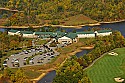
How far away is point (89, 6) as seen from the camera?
421ft

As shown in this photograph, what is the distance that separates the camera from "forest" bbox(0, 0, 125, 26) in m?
115

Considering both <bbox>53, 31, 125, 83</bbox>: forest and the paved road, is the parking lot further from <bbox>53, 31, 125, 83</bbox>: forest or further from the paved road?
<bbox>53, 31, 125, 83</bbox>: forest

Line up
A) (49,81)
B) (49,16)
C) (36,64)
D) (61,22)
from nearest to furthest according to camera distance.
→ 1. (49,81)
2. (36,64)
3. (61,22)
4. (49,16)

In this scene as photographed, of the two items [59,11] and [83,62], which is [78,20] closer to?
[59,11]

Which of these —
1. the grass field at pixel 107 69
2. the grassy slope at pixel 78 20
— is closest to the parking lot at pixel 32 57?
the grass field at pixel 107 69

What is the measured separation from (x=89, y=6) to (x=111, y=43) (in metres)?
57.9

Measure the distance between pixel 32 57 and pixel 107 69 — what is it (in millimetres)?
18394

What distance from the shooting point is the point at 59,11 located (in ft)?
429

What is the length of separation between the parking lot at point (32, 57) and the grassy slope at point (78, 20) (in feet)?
122

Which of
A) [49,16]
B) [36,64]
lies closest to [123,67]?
[36,64]

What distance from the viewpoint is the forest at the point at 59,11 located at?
378 ft

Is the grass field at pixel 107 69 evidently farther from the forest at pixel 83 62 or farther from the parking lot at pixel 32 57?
the parking lot at pixel 32 57

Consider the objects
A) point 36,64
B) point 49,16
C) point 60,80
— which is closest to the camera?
point 60,80

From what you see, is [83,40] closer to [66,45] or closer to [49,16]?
[66,45]
